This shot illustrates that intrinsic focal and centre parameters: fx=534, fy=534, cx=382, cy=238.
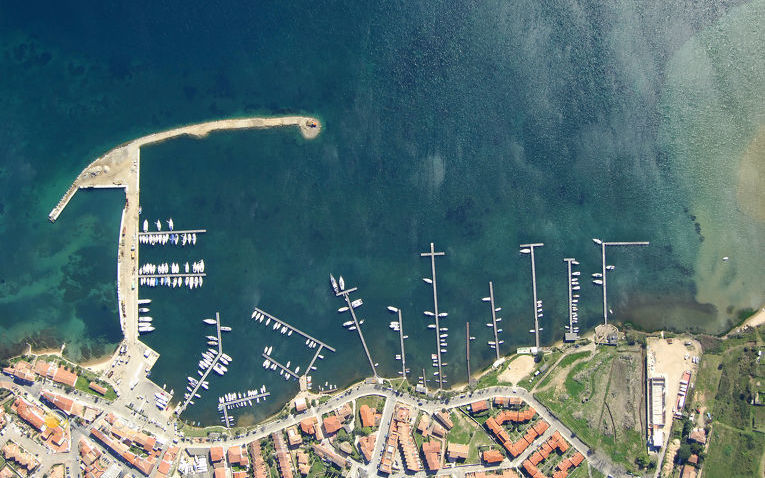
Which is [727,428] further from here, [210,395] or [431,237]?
[210,395]

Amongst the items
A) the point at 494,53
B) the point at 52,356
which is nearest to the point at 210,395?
the point at 52,356

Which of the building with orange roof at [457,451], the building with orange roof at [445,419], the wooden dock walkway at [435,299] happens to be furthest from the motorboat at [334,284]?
the building with orange roof at [457,451]

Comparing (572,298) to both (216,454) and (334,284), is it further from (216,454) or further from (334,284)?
(216,454)

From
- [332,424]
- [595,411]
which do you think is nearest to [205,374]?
[332,424]

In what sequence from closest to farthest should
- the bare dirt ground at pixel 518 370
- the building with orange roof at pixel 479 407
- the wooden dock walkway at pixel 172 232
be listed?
the building with orange roof at pixel 479 407, the wooden dock walkway at pixel 172 232, the bare dirt ground at pixel 518 370

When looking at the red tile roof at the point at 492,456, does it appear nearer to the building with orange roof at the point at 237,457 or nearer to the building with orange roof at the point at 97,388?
the building with orange roof at the point at 237,457
